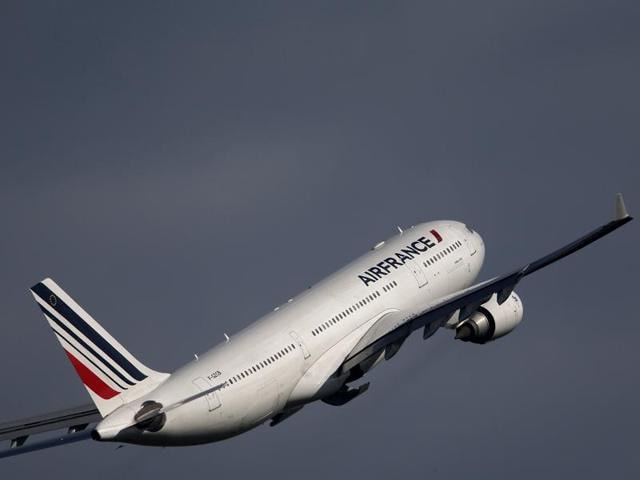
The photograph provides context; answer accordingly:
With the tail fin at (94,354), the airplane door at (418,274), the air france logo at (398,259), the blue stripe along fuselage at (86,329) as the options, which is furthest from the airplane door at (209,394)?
the airplane door at (418,274)

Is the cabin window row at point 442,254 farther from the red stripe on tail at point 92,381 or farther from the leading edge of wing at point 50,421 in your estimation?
the red stripe on tail at point 92,381

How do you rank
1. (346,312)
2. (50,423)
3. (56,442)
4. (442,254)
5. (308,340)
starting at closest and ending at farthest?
1. (56,442)
2. (50,423)
3. (308,340)
4. (346,312)
5. (442,254)

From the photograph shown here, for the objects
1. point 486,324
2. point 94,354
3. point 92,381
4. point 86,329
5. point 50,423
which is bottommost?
point 486,324

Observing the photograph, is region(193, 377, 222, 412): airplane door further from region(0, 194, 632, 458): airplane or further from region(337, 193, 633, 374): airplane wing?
region(337, 193, 633, 374): airplane wing

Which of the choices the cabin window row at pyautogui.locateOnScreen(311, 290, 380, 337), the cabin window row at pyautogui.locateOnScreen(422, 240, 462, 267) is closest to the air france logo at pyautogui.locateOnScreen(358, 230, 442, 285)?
the cabin window row at pyautogui.locateOnScreen(422, 240, 462, 267)

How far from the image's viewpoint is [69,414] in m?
90.2

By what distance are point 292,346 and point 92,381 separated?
10031mm

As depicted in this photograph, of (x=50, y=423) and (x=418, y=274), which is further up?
(x=50, y=423)

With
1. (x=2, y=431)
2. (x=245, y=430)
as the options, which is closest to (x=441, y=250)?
(x=245, y=430)

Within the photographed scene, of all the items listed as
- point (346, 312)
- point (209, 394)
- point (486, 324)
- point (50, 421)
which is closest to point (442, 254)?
point (486, 324)

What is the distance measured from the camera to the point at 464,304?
92312 mm

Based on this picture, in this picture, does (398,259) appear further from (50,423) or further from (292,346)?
(50,423)

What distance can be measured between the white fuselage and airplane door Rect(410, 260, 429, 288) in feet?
0.21

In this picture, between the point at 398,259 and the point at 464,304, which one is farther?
the point at 398,259
